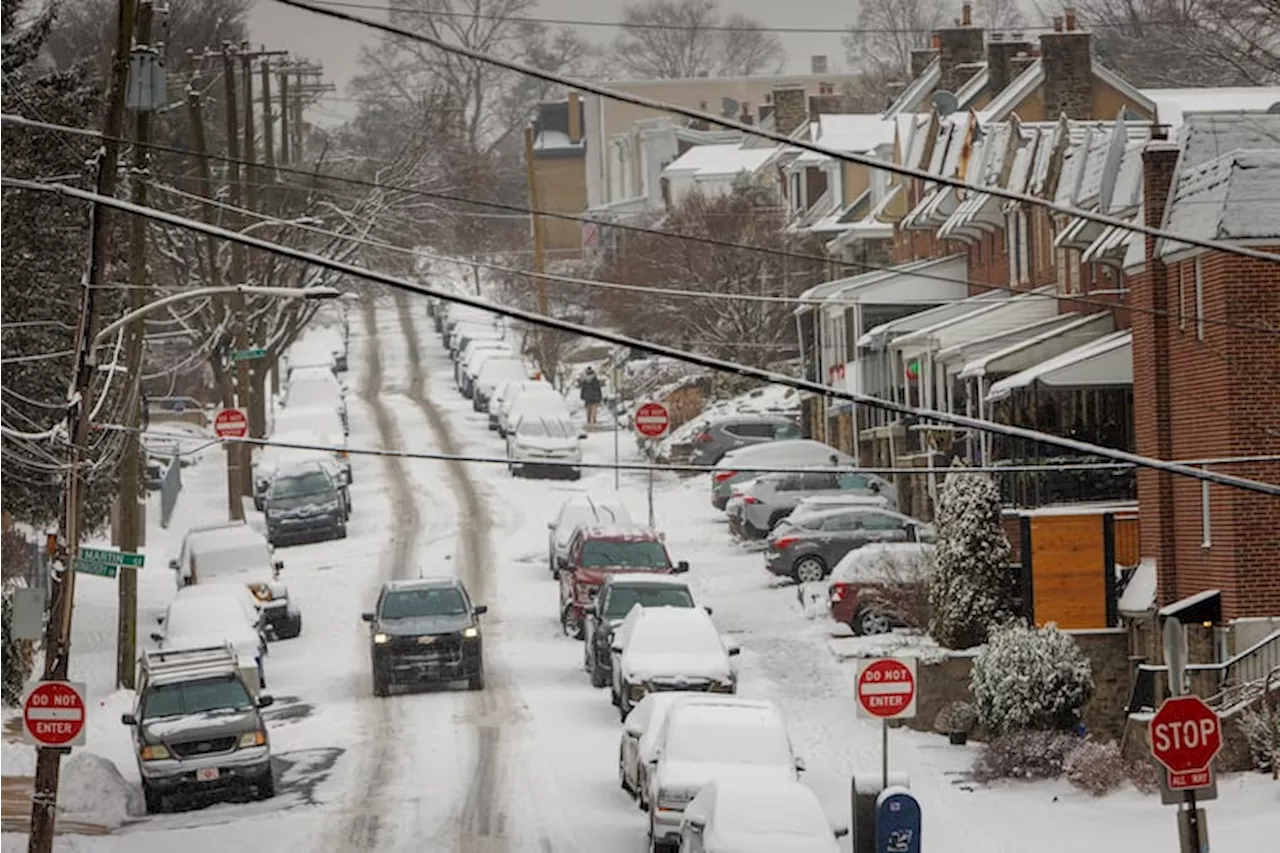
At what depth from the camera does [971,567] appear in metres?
36.0

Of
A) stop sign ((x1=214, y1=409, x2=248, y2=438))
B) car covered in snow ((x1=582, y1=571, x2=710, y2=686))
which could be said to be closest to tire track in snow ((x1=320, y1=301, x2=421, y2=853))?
car covered in snow ((x1=582, y1=571, x2=710, y2=686))

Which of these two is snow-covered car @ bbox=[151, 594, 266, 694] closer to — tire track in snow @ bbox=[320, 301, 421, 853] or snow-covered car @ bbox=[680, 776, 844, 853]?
tire track in snow @ bbox=[320, 301, 421, 853]

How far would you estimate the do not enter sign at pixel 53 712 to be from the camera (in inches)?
957

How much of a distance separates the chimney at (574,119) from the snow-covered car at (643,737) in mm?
119078

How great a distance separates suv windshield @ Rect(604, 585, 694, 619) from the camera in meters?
36.4

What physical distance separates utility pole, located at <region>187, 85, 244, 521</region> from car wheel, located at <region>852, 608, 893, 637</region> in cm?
1829

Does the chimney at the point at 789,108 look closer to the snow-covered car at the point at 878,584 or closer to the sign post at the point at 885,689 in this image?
the snow-covered car at the point at 878,584

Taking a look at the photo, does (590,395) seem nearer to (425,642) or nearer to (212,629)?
(212,629)

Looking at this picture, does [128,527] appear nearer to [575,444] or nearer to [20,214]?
[20,214]

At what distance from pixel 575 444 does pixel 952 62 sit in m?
15.9

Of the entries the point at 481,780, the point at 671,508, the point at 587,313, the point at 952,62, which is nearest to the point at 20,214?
the point at 481,780

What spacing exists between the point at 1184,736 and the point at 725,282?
2211 inches

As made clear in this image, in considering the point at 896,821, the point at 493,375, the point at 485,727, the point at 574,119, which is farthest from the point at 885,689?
the point at 574,119

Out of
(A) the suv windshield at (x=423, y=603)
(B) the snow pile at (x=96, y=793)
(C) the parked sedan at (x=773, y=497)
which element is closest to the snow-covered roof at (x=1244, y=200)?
(A) the suv windshield at (x=423, y=603)
